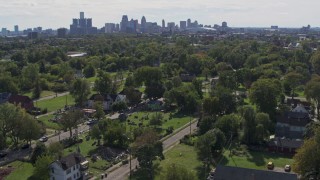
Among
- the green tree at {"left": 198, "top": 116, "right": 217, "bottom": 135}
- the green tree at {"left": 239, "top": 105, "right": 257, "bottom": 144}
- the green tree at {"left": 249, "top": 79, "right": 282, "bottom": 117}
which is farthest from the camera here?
the green tree at {"left": 249, "top": 79, "right": 282, "bottom": 117}

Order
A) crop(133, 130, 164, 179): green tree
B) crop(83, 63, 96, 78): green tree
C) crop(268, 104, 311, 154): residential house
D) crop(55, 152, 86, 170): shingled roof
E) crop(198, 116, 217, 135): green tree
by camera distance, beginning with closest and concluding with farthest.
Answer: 1. crop(55, 152, 86, 170): shingled roof
2. crop(133, 130, 164, 179): green tree
3. crop(268, 104, 311, 154): residential house
4. crop(198, 116, 217, 135): green tree
5. crop(83, 63, 96, 78): green tree

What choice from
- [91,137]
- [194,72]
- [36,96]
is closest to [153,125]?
[91,137]

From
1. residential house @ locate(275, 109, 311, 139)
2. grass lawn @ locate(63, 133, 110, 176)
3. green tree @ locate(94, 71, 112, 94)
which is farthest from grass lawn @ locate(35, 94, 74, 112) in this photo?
residential house @ locate(275, 109, 311, 139)

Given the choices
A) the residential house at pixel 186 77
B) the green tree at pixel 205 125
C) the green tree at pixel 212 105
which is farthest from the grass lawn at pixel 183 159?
the residential house at pixel 186 77

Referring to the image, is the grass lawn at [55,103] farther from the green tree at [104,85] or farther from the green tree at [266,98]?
the green tree at [266,98]

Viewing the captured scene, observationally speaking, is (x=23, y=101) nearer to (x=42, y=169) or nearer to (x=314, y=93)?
(x=42, y=169)

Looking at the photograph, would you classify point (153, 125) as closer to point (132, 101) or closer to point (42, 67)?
point (132, 101)

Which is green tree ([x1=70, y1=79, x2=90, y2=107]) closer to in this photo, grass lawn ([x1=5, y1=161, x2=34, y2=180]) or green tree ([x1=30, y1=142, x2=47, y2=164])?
grass lawn ([x1=5, y1=161, x2=34, y2=180])

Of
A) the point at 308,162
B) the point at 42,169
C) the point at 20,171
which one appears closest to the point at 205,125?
the point at 308,162
